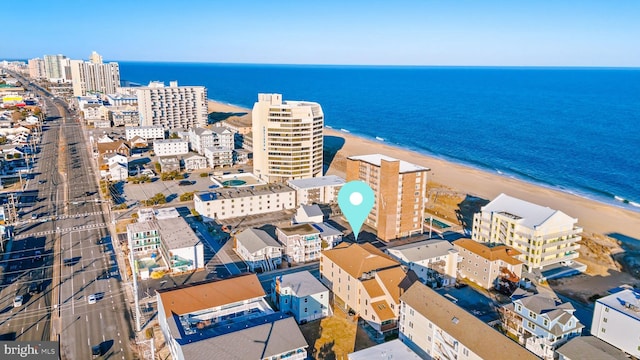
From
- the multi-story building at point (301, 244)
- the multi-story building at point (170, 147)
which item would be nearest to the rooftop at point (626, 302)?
the multi-story building at point (301, 244)

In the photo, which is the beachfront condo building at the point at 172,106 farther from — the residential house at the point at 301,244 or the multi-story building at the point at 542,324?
the multi-story building at the point at 542,324

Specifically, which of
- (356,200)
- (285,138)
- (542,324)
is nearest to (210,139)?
(285,138)

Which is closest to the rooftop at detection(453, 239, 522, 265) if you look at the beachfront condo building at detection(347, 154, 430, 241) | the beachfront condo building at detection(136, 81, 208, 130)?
the beachfront condo building at detection(347, 154, 430, 241)

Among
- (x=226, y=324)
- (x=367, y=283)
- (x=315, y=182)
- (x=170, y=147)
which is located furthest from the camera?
(x=170, y=147)

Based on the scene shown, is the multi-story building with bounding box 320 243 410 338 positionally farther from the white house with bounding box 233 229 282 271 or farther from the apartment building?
the apartment building

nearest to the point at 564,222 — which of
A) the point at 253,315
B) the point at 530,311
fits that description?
the point at 530,311

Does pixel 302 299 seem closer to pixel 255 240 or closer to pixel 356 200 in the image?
pixel 255 240
